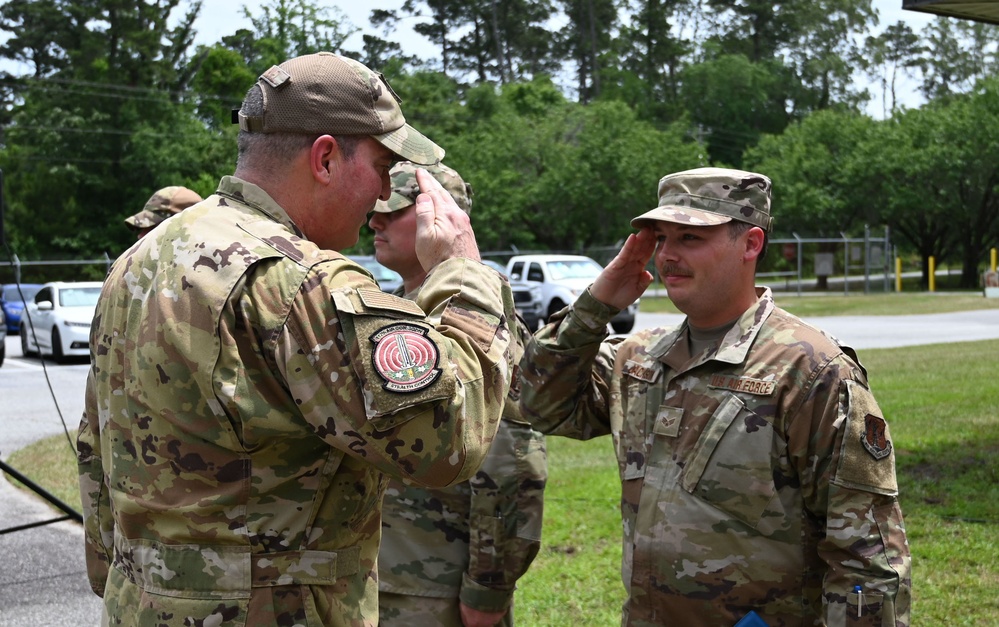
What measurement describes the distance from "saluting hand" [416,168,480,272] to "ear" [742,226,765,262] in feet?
3.51

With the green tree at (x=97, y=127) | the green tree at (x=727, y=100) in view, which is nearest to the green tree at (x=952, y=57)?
the green tree at (x=727, y=100)

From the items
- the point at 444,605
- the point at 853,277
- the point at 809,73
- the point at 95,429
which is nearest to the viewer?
the point at 95,429

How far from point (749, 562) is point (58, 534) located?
5.66 m

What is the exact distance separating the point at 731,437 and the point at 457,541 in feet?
3.25

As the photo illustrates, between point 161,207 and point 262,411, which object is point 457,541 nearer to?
point 262,411

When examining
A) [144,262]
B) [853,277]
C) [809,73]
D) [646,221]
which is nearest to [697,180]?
[646,221]

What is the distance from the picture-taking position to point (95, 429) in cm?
253

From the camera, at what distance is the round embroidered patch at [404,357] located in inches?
71.7

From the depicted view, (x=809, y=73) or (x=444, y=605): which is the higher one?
(x=809, y=73)

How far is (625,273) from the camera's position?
10.5 ft

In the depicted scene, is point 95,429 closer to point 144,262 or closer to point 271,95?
point 144,262

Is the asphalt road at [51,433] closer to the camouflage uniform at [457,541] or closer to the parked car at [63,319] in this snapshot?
the parked car at [63,319]

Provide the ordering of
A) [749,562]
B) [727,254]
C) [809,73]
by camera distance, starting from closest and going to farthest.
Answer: [749,562]
[727,254]
[809,73]

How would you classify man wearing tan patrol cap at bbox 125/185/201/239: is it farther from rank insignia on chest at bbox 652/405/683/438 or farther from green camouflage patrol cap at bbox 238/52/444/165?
green camouflage patrol cap at bbox 238/52/444/165
